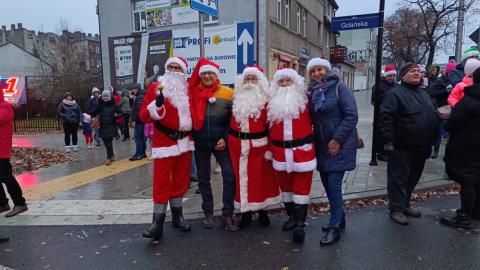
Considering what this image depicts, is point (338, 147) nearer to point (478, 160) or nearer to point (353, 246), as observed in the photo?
point (353, 246)

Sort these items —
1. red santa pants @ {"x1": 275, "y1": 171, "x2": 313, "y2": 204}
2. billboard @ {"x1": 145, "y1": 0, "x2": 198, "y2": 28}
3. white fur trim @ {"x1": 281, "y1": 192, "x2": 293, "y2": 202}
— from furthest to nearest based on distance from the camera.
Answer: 1. billboard @ {"x1": 145, "y1": 0, "x2": 198, "y2": 28}
2. white fur trim @ {"x1": 281, "y1": 192, "x2": 293, "y2": 202}
3. red santa pants @ {"x1": 275, "y1": 171, "x2": 313, "y2": 204}

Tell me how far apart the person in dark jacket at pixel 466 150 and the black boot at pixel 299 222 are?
1.70 meters

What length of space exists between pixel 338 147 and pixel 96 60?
7360cm

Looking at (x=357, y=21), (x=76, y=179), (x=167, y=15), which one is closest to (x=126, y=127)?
(x=76, y=179)

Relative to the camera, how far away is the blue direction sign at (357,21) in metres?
7.08

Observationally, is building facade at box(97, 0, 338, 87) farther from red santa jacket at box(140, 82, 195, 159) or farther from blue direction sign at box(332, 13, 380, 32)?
red santa jacket at box(140, 82, 195, 159)

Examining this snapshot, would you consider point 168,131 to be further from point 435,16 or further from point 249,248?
point 435,16

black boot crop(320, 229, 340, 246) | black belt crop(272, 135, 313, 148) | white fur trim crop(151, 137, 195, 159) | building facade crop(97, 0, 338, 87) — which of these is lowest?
black boot crop(320, 229, 340, 246)

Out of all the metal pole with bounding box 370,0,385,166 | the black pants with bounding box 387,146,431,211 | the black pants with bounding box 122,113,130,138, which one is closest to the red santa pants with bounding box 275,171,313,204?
the black pants with bounding box 387,146,431,211

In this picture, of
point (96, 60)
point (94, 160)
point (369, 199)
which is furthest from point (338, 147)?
point (96, 60)

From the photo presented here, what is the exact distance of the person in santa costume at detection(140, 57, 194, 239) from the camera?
14.0ft

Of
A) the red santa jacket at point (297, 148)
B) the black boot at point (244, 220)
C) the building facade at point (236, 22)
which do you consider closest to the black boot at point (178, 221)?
the black boot at point (244, 220)

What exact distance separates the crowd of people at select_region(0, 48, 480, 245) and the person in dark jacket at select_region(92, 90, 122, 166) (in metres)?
4.85

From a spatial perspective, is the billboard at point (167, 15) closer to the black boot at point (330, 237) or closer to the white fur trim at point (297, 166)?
the white fur trim at point (297, 166)
